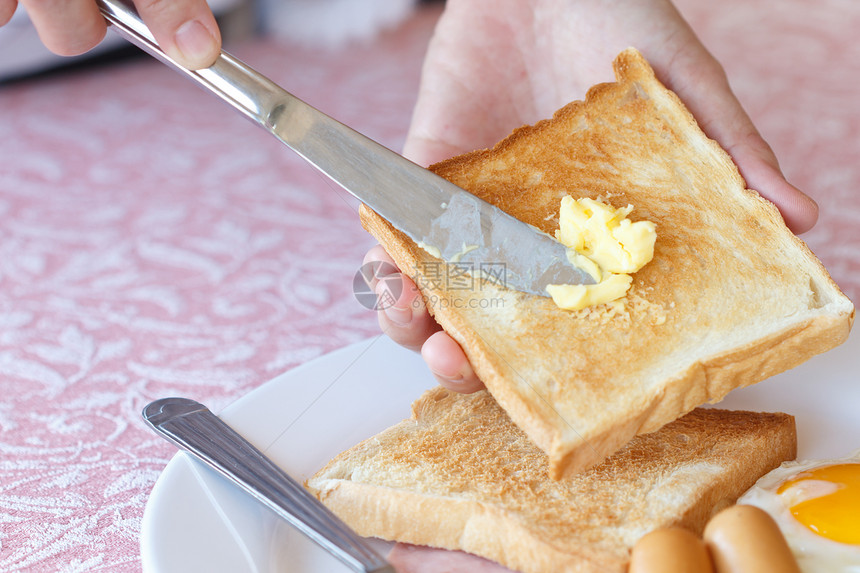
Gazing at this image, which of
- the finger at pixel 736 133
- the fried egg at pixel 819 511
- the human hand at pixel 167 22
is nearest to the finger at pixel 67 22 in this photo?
the human hand at pixel 167 22

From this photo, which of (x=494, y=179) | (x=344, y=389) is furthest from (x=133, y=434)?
(x=494, y=179)

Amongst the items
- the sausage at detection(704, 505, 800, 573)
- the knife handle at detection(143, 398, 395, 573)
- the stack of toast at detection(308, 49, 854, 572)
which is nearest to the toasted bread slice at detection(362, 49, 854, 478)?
the stack of toast at detection(308, 49, 854, 572)

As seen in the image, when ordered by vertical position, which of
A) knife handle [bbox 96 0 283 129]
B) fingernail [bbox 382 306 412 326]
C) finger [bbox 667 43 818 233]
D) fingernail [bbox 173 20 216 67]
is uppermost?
finger [bbox 667 43 818 233]

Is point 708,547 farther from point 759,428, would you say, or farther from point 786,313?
point 786,313

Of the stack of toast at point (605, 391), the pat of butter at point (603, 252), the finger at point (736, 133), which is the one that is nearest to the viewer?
the stack of toast at point (605, 391)

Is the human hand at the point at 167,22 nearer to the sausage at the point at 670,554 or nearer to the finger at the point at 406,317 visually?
the finger at the point at 406,317

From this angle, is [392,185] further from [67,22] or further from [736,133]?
[736,133]

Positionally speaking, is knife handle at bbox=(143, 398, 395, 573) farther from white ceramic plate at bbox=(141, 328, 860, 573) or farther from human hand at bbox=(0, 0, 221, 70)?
human hand at bbox=(0, 0, 221, 70)
